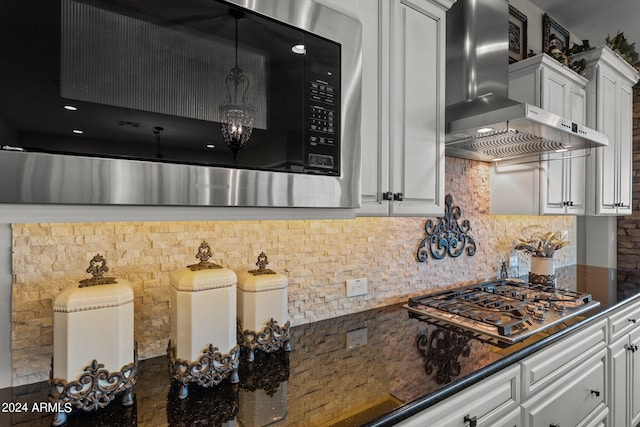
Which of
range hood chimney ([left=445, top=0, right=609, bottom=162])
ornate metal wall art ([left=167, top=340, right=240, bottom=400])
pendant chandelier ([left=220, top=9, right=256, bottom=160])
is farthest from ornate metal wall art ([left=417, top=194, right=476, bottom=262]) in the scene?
pendant chandelier ([left=220, top=9, right=256, bottom=160])

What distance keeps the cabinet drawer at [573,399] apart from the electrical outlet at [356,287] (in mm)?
758

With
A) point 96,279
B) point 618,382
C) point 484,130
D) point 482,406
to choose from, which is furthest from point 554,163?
point 96,279

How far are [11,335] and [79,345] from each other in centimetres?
31

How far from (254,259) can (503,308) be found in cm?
121

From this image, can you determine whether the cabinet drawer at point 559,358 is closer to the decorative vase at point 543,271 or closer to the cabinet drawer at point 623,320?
the cabinet drawer at point 623,320

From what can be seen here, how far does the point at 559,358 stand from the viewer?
1.42 metres

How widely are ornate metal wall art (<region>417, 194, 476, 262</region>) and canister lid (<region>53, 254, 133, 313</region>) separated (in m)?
1.49

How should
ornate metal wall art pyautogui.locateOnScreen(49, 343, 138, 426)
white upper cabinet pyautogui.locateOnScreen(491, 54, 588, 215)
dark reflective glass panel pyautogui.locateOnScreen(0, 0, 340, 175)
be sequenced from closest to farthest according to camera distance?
dark reflective glass panel pyautogui.locateOnScreen(0, 0, 340, 175)
ornate metal wall art pyautogui.locateOnScreen(49, 343, 138, 426)
white upper cabinet pyautogui.locateOnScreen(491, 54, 588, 215)

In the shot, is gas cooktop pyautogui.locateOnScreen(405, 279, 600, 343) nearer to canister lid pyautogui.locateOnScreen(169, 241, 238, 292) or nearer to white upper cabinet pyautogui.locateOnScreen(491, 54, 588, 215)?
white upper cabinet pyautogui.locateOnScreen(491, 54, 588, 215)

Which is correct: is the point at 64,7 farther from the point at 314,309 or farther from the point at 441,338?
the point at 441,338

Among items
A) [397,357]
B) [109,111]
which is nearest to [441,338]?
[397,357]

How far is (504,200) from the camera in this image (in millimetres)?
2252

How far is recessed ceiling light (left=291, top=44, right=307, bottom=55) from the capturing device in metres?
0.90

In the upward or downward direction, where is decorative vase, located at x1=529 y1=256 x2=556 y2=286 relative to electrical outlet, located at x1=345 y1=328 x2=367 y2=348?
upward
